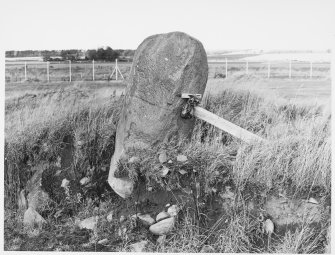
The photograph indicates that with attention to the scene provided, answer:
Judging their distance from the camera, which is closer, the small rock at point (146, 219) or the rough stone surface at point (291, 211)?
the rough stone surface at point (291, 211)

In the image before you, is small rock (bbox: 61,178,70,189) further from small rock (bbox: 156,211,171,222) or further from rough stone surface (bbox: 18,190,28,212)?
small rock (bbox: 156,211,171,222)

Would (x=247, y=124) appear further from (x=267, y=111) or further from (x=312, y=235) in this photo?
(x=312, y=235)

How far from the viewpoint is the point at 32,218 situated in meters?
4.71

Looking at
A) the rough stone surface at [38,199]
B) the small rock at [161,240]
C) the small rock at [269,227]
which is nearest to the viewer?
the small rock at [269,227]

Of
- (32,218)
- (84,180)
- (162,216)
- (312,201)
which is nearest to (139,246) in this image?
(162,216)

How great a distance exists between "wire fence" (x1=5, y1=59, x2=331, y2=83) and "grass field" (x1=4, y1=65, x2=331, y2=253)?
0.09 meters

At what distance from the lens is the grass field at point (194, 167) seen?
4242 mm

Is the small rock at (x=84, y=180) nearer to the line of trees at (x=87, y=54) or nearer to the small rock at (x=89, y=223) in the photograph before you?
the small rock at (x=89, y=223)

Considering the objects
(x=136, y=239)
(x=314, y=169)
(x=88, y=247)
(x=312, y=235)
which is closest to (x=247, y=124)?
(x=314, y=169)

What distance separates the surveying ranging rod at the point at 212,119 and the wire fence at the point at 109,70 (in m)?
1.03

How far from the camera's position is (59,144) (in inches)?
203

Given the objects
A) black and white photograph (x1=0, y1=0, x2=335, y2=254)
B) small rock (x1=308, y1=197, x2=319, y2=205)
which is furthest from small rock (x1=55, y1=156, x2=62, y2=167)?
small rock (x1=308, y1=197, x2=319, y2=205)

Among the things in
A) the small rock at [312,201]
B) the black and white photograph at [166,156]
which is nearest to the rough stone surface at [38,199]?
the black and white photograph at [166,156]

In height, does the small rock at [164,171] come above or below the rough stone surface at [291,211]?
above
